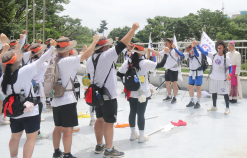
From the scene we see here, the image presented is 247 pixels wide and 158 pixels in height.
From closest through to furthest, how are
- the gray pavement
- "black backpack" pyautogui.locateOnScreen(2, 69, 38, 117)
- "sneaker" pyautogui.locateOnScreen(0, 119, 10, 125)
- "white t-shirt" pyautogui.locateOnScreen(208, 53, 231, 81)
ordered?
"black backpack" pyautogui.locateOnScreen(2, 69, 38, 117)
the gray pavement
"sneaker" pyautogui.locateOnScreen(0, 119, 10, 125)
"white t-shirt" pyautogui.locateOnScreen(208, 53, 231, 81)

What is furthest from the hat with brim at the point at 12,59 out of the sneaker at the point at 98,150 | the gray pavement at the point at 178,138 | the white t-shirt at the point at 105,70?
the sneaker at the point at 98,150

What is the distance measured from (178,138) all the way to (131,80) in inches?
57.2

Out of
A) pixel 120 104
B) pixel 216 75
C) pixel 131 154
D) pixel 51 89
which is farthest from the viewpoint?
pixel 120 104

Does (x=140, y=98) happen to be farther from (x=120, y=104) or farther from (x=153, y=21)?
(x=153, y=21)

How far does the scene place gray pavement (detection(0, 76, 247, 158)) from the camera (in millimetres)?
3744

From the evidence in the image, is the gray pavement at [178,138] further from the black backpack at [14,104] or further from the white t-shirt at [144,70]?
the black backpack at [14,104]

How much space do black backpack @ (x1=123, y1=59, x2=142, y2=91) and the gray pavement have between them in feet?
3.34

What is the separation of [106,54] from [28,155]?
1648 mm

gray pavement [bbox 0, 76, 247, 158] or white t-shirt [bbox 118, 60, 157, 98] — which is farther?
white t-shirt [bbox 118, 60, 157, 98]

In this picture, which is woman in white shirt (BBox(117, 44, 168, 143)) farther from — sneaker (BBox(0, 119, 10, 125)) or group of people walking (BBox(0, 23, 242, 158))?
sneaker (BBox(0, 119, 10, 125))

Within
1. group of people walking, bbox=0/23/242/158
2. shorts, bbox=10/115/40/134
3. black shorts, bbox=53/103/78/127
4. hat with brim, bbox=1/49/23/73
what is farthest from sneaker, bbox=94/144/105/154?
hat with brim, bbox=1/49/23/73

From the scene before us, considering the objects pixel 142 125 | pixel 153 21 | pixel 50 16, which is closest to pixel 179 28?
pixel 153 21

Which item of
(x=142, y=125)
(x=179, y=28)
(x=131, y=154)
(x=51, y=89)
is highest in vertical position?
(x=179, y=28)

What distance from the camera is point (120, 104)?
24.6 feet
